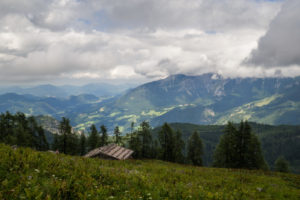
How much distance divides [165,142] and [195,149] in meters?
12.1

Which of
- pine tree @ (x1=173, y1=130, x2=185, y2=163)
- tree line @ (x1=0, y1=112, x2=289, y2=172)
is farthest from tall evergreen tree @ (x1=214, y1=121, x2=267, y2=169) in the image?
pine tree @ (x1=173, y1=130, x2=185, y2=163)

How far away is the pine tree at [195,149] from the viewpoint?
66.2 metres

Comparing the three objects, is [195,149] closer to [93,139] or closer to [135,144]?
[135,144]

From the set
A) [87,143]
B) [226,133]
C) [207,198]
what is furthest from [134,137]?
[207,198]

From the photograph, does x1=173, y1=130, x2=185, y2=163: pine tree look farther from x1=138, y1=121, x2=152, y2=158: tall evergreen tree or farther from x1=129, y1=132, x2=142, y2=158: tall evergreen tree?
x1=129, y1=132, x2=142, y2=158: tall evergreen tree

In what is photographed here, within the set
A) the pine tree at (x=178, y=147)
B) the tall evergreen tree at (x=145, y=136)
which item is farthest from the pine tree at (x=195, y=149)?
the tall evergreen tree at (x=145, y=136)

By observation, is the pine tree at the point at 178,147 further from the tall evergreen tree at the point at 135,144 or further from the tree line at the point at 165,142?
the tall evergreen tree at the point at 135,144

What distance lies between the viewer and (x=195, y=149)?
66.6 metres

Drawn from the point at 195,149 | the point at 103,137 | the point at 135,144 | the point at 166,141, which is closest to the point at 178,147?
the point at 166,141

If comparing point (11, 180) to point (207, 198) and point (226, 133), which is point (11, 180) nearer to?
point (207, 198)

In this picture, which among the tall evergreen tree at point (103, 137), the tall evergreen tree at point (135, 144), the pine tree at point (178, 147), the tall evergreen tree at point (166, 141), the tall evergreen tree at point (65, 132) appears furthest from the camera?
the tall evergreen tree at point (103, 137)

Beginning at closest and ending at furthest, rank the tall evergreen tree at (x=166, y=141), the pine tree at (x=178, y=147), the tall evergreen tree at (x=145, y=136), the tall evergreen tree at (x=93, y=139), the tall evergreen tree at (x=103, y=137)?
the tall evergreen tree at (x=166, y=141)
the pine tree at (x=178, y=147)
the tall evergreen tree at (x=145, y=136)
the tall evergreen tree at (x=93, y=139)
the tall evergreen tree at (x=103, y=137)

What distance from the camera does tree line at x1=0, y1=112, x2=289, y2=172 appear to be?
4850cm

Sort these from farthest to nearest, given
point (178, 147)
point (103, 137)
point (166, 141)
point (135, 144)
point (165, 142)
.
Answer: point (103, 137) < point (135, 144) < point (178, 147) < point (165, 142) < point (166, 141)
